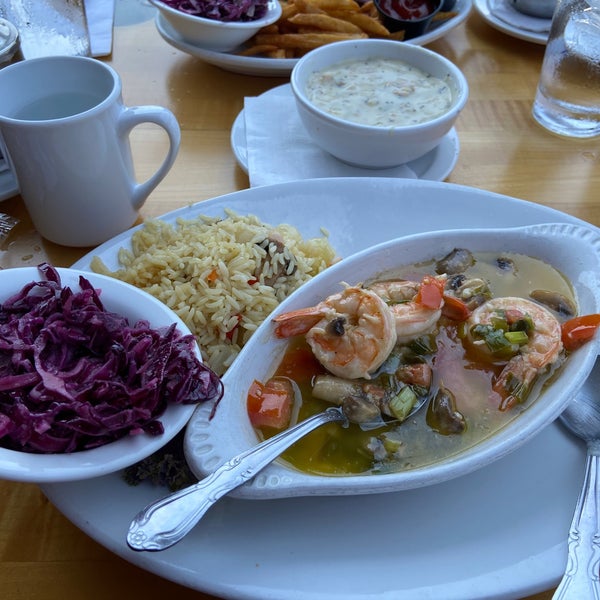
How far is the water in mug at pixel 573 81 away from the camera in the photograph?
2.08 m

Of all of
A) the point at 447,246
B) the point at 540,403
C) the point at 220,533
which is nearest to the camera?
the point at 220,533

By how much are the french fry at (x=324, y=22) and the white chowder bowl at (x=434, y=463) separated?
1273 mm

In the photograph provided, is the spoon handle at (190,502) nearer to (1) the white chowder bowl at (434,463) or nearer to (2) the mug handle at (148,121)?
(1) the white chowder bowl at (434,463)

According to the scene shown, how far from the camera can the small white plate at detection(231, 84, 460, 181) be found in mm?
1958

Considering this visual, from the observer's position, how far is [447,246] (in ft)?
4.86

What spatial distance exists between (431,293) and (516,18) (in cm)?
199

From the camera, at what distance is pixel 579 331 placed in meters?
1.27

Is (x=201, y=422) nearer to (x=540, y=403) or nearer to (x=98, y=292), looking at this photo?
(x=98, y=292)

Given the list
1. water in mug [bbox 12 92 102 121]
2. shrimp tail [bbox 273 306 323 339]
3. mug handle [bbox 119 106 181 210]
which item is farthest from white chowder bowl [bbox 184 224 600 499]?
water in mug [bbox 12 92 102 121]

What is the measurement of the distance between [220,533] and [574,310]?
2.95ft

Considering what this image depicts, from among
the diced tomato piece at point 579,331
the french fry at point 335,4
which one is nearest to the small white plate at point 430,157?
the french fry at point 335,4

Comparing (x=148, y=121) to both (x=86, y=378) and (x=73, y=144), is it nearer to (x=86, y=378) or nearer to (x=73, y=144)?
(x=73, y=144)

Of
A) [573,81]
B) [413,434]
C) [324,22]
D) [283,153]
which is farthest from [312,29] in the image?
[413,434]

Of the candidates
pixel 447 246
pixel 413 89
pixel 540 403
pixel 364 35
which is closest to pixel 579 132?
pixel 413 89
